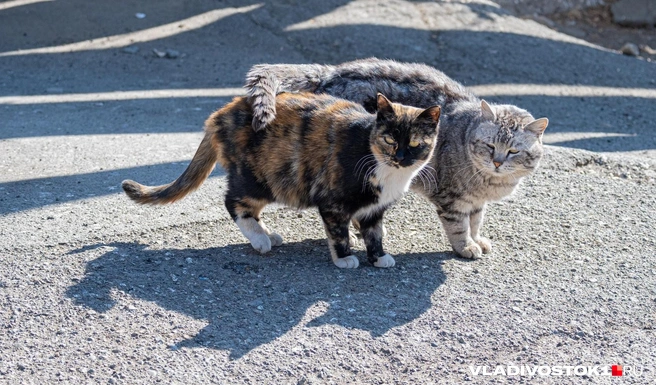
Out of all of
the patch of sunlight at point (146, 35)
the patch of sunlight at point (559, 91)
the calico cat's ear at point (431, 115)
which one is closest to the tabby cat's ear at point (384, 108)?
the calico cat's ear at point (431, 115)

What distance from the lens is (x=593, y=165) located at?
673cm

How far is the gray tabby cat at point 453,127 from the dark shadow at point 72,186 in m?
1.33

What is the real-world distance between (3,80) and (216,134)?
4881 mm

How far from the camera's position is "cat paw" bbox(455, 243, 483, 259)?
5.12 m

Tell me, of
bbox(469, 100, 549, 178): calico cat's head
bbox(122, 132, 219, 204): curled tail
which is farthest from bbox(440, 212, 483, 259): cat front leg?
bbox(122, 132, 219, 204): curled tail

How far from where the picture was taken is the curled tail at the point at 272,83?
188 inches

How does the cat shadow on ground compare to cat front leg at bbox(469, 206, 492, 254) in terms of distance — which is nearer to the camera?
the cat shadow on ground

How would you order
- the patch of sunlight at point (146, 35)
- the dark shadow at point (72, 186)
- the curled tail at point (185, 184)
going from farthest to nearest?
the patch of sunlight at point (146, 35)
the dark shadow at point (72, 186)
the curled tail at point (185, 184)

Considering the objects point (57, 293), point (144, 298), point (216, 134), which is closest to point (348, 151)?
point (216, 134)

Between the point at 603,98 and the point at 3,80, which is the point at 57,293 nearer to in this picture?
the point at 3,80

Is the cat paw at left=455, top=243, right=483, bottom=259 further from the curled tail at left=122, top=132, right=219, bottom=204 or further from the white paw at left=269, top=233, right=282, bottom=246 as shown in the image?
the curled tail at left=122, top=132, right=219, bottom=204

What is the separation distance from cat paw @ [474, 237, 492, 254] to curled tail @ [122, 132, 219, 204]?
1.84 m

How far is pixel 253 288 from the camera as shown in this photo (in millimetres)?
4496

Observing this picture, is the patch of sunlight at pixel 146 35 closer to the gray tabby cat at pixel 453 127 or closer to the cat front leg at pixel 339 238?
the gray tabby cat at pixel 453 127
